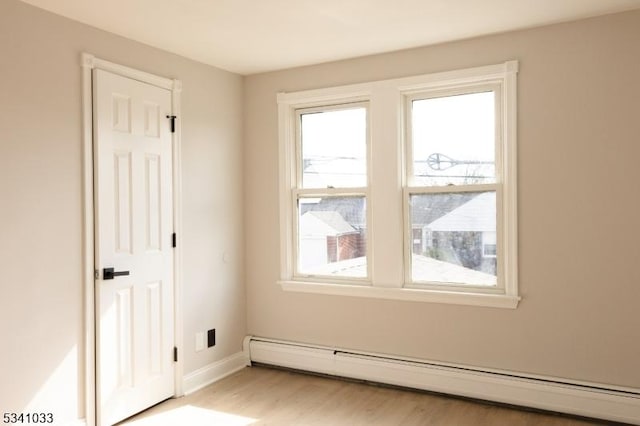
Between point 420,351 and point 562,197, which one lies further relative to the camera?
point 420,351

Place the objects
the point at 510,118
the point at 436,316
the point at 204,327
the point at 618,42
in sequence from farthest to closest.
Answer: the point at 204,327, the point at 436,316, the point at 510,118, the point at 618,42

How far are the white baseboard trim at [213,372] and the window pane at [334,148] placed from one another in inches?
62.6

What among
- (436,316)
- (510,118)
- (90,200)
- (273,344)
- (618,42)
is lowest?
(273,344)

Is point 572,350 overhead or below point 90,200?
below

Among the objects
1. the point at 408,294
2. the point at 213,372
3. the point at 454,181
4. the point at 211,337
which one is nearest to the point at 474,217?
the point at 454,181

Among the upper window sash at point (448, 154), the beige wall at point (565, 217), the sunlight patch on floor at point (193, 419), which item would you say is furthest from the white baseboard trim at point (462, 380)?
the upper window sash at point (448, 154)

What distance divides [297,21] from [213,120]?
50.2 inches

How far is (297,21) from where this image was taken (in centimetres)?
320

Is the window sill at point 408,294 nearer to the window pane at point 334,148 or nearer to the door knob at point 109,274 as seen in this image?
the window pane at point 334,148

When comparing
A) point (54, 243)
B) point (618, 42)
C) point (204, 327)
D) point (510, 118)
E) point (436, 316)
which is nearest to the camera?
point (54, 243)

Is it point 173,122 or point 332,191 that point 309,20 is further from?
point 332,191

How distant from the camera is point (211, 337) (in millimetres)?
4125

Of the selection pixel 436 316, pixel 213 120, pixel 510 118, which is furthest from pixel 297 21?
pixel 436 316

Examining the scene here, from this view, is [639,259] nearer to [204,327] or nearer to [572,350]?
[572,350]
